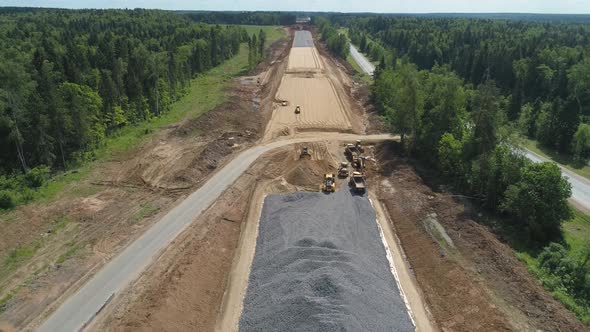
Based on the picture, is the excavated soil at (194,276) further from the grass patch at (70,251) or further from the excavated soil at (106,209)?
the grass patch at (70,251)

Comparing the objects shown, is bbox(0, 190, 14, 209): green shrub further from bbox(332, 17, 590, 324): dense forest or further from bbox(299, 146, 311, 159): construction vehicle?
bbox(332, 17, 590, 324): dense forest

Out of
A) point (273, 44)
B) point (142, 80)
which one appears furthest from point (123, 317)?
point (273, 44)

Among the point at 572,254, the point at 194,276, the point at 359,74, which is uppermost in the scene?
the point at 359,74

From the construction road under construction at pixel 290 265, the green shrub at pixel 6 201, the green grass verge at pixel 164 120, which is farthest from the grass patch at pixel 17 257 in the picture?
the green grass verge at pixel 164 120

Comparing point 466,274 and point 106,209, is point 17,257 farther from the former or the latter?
point 466,274

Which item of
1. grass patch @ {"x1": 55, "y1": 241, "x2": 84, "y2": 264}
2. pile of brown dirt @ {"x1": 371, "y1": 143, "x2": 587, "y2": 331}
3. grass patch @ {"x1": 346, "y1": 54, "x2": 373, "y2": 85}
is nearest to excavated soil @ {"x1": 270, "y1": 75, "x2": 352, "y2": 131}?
grass patch @ {"x1": 346, "y1": 54, "x2": 373, "y2": 85}

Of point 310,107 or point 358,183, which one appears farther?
point 310,107

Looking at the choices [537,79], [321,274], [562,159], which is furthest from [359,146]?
[537,79]

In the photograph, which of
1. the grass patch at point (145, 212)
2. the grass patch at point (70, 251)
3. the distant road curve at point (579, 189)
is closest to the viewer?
the grass patch at point (70, 251)
